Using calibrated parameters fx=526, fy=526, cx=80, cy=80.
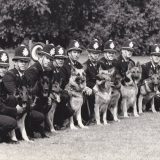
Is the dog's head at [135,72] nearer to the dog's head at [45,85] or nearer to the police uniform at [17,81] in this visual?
the dog's head at [45,85]

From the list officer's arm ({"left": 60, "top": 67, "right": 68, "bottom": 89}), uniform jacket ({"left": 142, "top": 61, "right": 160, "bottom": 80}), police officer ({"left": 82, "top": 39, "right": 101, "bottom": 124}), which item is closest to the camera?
officer's arm ({"left": 60, "top": 67, "right": 68, "bottom": 89})

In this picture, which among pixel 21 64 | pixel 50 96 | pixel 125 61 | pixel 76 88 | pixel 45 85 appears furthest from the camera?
pixel 125 61

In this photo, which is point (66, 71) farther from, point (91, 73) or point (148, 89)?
point (148, 89)

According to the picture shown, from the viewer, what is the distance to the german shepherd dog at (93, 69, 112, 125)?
11.9 m

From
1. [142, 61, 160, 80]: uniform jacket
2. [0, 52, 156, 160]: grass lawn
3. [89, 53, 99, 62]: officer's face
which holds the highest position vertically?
[89, 53, 99, 62]: officer's face

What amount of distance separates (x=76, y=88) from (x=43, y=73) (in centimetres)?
109

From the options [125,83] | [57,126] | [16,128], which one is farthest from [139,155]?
[125,83]

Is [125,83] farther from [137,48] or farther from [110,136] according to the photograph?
[137,48]

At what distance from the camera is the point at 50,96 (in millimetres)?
10992

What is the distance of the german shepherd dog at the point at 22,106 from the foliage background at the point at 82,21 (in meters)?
29.5

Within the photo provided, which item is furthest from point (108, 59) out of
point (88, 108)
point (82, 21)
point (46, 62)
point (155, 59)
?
point (82, 21)

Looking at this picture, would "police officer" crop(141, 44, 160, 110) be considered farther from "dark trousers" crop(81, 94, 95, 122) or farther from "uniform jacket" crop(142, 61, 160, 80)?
"dark trousers" crop(81, 94, 95, 122)

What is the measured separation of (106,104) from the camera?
12.2 metres

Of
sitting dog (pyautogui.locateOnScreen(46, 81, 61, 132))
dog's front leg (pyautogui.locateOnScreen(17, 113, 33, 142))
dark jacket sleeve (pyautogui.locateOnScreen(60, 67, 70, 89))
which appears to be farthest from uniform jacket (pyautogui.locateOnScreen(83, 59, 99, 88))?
dog's front leg (pyautogui.locateOnScreen(17, 113, 33, 142))
